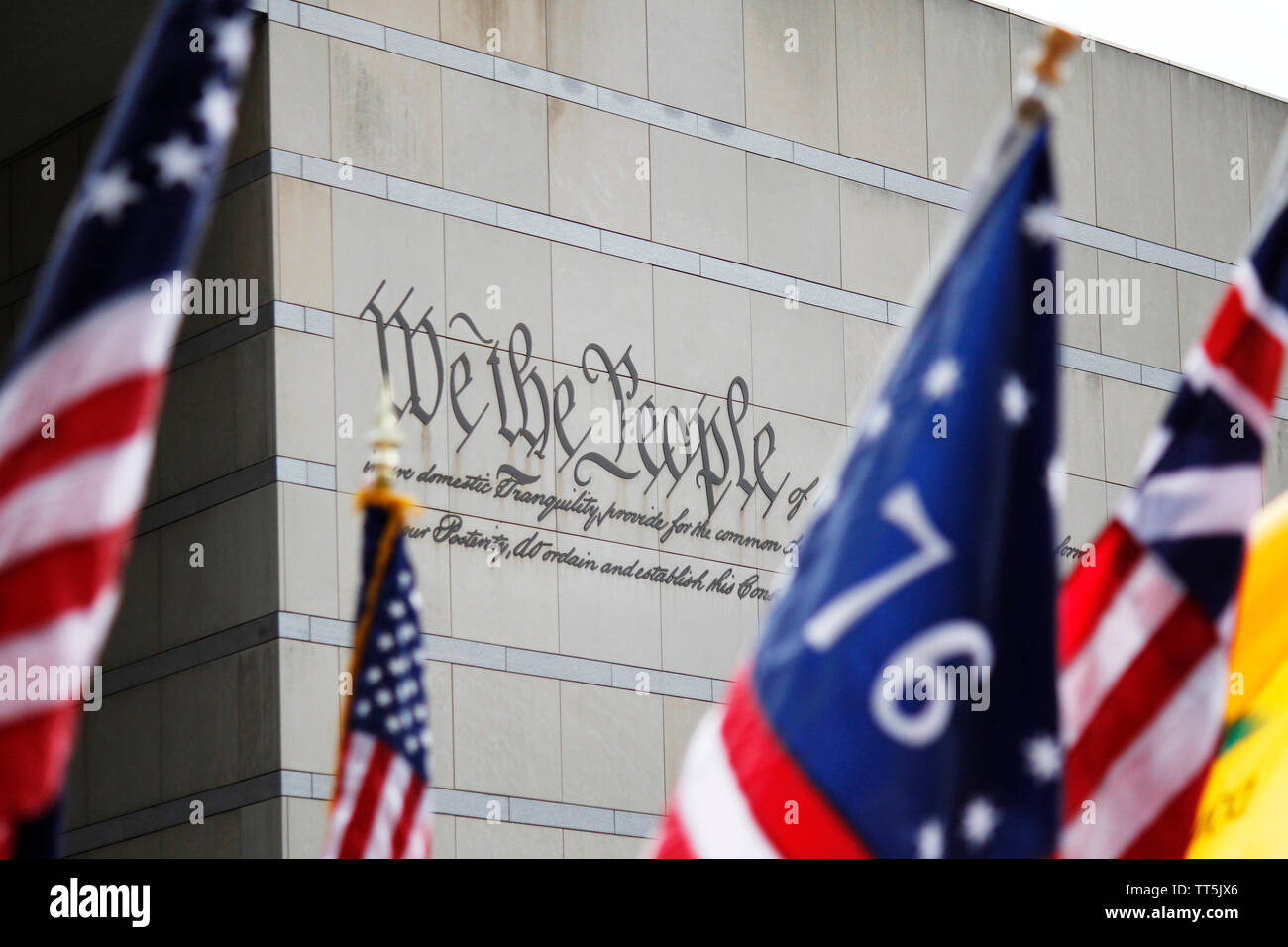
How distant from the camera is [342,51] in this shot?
22406mm

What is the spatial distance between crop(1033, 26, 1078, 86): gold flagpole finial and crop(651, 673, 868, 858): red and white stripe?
139 centimetres

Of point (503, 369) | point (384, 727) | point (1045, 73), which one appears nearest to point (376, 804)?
point (384, 727)

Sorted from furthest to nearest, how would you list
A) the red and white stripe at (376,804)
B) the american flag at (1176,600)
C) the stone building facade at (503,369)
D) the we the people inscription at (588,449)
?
1. the we the people inscription at (588,449)
2. the stone building facade at (503,369)
3. the red and white stripe at (376,804)
4. the american flag at (1176,600)

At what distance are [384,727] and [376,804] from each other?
33 cm

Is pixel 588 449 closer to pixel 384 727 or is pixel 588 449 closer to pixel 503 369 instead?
pixel 503 369

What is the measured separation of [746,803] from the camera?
15.8ft

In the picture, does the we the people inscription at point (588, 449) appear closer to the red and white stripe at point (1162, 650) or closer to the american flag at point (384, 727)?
the american flag at point (384, 727)

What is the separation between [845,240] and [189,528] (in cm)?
804

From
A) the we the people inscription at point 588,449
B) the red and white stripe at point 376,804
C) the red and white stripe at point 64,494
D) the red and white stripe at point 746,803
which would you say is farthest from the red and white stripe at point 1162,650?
the we the people inscription at point 588,449

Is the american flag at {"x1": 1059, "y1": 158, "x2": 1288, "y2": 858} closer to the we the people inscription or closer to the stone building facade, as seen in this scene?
the stone building facade

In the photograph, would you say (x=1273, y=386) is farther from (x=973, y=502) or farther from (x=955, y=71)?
(x=955, y=71)

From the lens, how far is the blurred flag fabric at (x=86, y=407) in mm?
4656

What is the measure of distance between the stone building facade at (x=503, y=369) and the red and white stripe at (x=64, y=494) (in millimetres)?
15866
